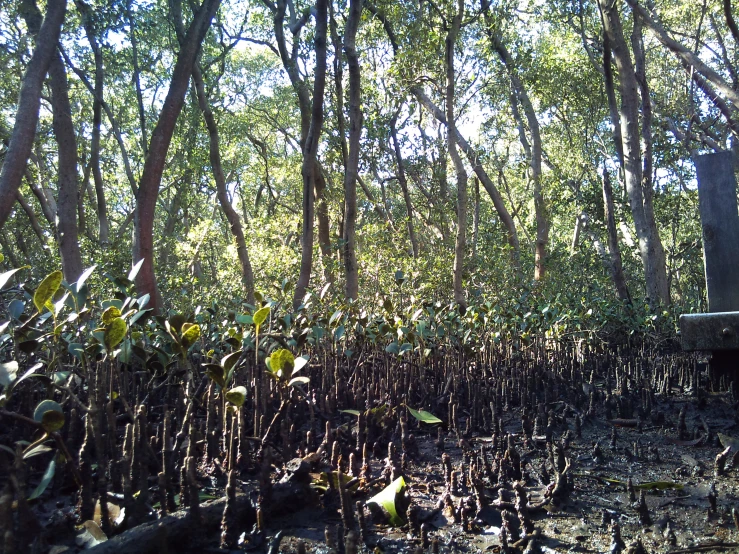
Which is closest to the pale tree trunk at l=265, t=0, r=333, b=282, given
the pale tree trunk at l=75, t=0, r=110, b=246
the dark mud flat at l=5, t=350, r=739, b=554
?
the pale tree trunk at l=75, t=0, r=110, b=246

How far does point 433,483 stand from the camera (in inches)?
87.4

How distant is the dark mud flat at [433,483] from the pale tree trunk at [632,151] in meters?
4.49

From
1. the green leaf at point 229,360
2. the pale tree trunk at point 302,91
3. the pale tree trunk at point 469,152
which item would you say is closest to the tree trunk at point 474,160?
the pale tree trunk at point 469,152

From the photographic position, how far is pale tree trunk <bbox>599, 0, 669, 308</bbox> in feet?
25.1

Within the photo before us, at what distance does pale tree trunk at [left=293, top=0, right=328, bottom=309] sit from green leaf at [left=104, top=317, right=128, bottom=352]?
4006 millimetres

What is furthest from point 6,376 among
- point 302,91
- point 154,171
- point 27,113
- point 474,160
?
point 474,160

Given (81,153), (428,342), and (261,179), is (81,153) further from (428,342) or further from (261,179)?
(428,342)

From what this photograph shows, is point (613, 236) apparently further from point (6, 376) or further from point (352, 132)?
point (6, 376)

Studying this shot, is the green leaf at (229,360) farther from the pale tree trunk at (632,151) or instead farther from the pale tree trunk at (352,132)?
the pale tree trunk at (632,151)

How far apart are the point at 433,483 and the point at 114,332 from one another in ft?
4.06

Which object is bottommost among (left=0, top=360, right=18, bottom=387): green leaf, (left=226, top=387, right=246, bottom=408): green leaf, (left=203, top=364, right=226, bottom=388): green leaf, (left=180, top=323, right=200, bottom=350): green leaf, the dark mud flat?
the dark mud flat

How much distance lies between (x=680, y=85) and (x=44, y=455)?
52.1 feet

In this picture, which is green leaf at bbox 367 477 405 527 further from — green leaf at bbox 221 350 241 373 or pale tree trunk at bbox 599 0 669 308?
pale tree trunk at bbox 599 0 669 308

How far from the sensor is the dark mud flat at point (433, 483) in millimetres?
1697
